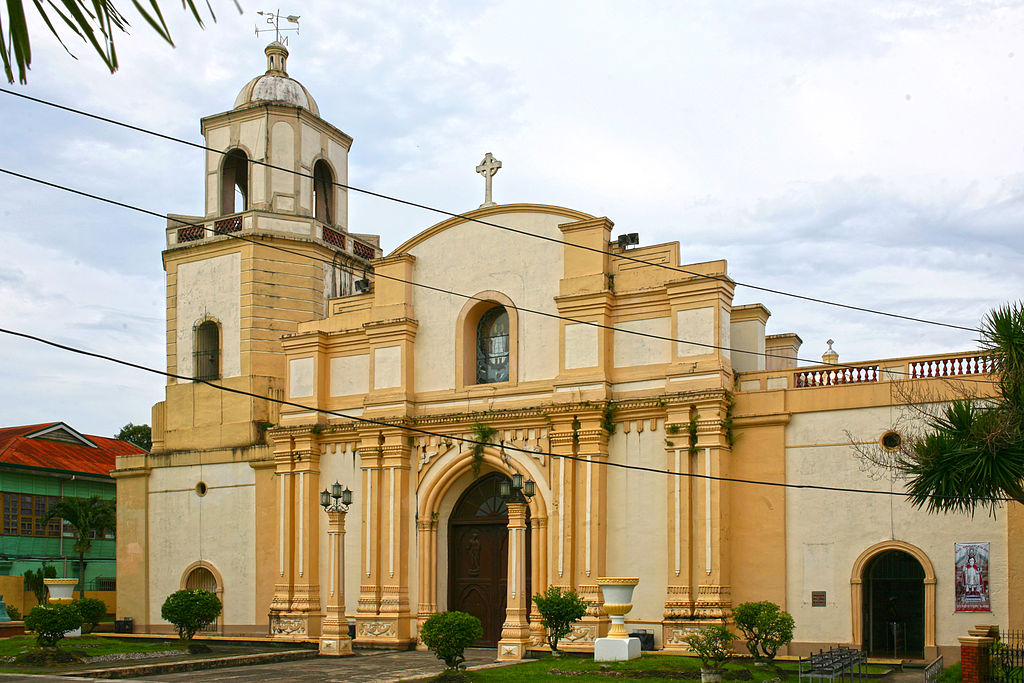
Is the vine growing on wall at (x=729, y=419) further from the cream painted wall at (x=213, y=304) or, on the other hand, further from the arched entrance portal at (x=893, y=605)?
the cream painted wall at (x=213, y=304)

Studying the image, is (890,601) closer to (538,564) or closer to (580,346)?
(538,564)

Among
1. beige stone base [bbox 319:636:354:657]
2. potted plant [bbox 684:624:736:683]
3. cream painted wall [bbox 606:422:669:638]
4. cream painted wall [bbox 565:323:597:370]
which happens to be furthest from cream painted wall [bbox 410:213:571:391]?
potted plant [bbox 684:624:736:683]

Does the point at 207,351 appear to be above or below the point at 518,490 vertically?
above

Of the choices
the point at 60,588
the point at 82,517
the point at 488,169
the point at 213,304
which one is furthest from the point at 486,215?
the point at 82,517

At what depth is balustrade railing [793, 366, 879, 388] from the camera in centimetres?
2178

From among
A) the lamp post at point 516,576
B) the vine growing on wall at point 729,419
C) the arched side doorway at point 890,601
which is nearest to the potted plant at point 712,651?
the arched side doorway at point 890,601

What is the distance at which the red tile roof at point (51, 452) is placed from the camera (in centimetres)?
3872

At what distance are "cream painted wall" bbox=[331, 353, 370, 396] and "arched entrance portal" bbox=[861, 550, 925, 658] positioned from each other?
12705 millimetres

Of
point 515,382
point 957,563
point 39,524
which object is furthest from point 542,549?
point 39,524

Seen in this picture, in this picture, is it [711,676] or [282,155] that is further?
[282,155]

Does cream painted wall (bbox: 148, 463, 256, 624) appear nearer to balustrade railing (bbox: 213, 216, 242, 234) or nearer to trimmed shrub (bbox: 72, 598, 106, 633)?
trimmed shrub (bbox: 72, 598, 106, 633)

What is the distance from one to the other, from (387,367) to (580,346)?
5.27m

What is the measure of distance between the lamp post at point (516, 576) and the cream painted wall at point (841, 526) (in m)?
5.41

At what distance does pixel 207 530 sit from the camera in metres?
29.1
